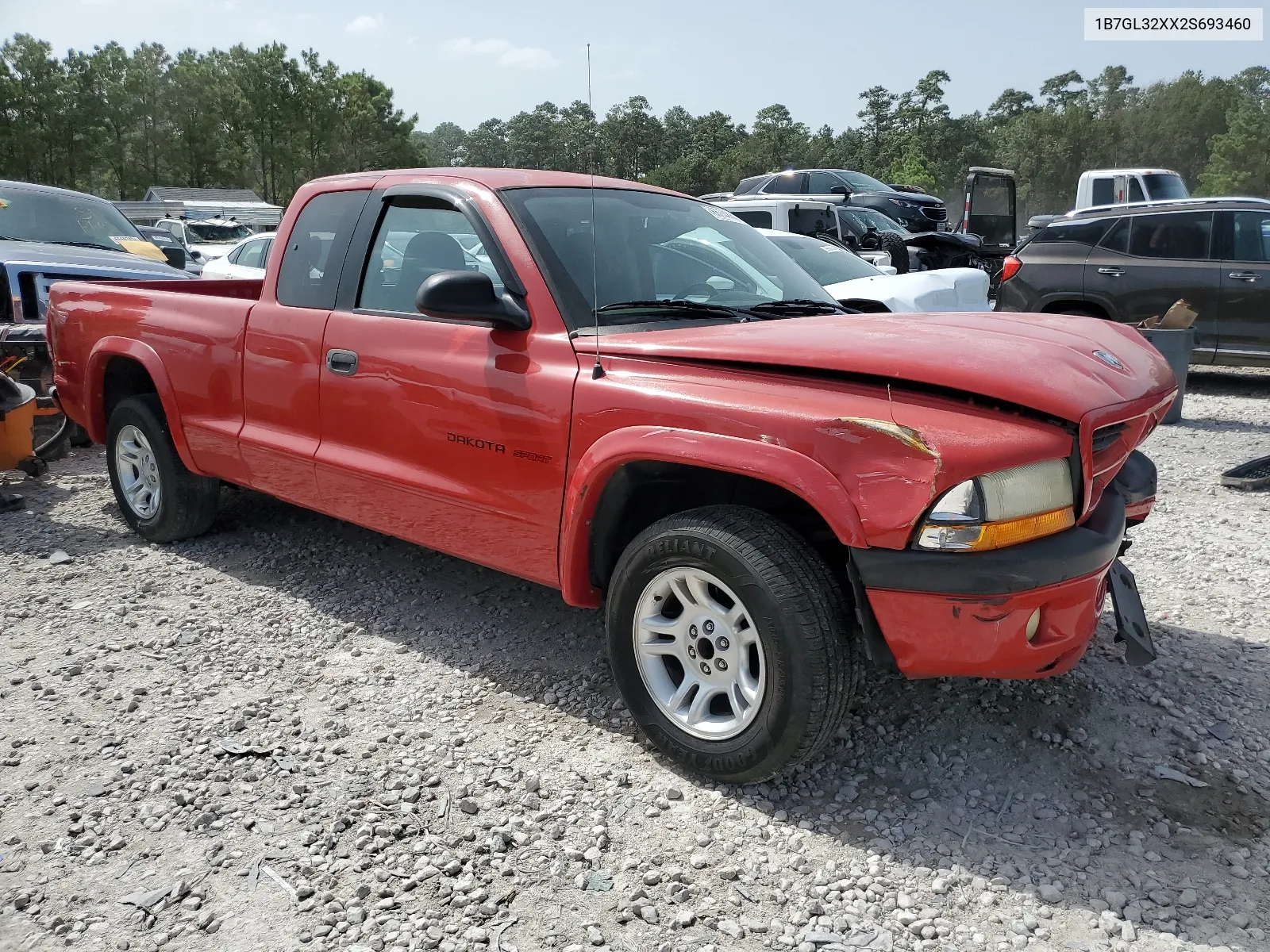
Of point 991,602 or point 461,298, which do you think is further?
point 461,298

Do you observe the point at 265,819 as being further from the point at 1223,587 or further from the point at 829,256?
the point at 829,256

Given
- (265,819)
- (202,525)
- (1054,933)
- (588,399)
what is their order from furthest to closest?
1. (202,525)
2. (588,399)
3. (265,819)
4. (1054,933)

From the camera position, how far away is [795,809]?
2.87 m

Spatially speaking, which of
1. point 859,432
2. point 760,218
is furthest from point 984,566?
point 760,218

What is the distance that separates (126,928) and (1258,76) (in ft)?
189

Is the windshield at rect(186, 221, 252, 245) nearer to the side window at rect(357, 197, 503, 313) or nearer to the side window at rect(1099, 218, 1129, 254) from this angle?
the side window at rect(1099, 218, 1129, 254)

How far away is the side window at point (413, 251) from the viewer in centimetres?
372

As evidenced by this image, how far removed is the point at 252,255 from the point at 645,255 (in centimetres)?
1091

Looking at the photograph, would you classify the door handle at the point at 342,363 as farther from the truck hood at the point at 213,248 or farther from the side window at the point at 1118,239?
the truck hood at the point at 213,248

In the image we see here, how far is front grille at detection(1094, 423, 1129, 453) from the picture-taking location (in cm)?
270

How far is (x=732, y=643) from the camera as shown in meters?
2.85

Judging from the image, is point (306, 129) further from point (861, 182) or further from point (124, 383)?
point (124, 383)

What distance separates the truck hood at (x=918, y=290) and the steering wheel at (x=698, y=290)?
3821 mm

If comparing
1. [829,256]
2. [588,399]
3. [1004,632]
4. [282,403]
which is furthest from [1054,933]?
[829,256]
